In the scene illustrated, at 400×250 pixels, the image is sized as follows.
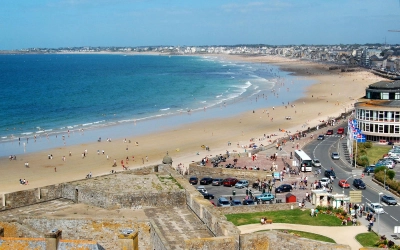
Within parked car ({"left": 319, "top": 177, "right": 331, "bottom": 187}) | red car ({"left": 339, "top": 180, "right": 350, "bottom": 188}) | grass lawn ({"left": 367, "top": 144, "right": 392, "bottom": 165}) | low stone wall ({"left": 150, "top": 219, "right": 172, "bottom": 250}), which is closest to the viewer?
low stone wall ({"left": 150, "top": 219, "right": 172, "bottom": 250})

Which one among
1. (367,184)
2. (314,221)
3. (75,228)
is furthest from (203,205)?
(367,184)

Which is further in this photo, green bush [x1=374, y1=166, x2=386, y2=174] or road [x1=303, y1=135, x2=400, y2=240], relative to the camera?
green bush [x1=374, y1=166, x2=386, y2=174]

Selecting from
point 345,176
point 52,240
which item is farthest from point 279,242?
point 345,176

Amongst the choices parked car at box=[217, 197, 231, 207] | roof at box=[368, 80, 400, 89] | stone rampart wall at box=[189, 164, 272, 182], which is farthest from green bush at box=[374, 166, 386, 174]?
roof at box=[368, 80, 400, 89]

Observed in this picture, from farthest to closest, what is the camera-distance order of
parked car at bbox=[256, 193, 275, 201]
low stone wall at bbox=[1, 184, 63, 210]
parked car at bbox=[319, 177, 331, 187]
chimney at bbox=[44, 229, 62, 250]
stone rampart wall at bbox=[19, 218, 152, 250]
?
parked car at bbox=[319, 177, 331, 187], parked car at bbox=[256, 193, 275, 201], low stone wall at bbox=[1, 184, 63, 210], stone rampart wall at bbox=[19, 218, 152, 250], chimney at bbox=[44, 229, 62, 250]

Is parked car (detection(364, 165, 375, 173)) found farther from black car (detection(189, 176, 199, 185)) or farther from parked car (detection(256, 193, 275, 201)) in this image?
black car (detection(189, 176, 199, 185))

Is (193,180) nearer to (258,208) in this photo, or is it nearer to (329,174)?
(329,174)

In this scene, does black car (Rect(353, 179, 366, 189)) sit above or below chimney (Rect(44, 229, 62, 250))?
below
